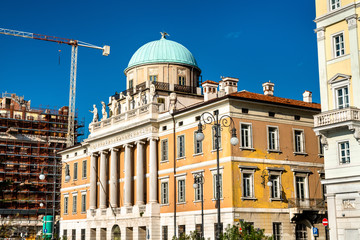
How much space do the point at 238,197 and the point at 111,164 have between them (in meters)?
18.0

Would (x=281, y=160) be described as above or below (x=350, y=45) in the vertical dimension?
below

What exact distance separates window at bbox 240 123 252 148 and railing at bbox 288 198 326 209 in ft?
18.0

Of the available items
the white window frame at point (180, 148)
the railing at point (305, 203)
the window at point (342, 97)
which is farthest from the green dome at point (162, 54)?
the window at point (342, 97)

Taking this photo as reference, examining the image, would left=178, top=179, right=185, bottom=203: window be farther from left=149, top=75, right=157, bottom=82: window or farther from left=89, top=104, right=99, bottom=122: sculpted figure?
left=89, top=104, right=99, bottom=122: sculpted figure

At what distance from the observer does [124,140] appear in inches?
2131

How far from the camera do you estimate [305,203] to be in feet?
143

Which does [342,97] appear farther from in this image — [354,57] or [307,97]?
[307,97]

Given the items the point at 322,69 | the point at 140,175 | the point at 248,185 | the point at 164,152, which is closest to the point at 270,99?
the point at 248,185

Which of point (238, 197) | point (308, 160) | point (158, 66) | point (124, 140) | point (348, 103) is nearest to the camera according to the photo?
point (348, 103)

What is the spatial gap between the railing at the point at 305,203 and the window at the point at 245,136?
18.0 feet

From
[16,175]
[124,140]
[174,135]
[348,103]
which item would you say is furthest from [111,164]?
[16,175]

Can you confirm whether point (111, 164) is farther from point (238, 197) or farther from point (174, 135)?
point (238, 197)

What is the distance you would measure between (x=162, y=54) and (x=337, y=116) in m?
31.5

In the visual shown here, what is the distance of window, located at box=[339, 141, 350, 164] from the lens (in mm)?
33281
